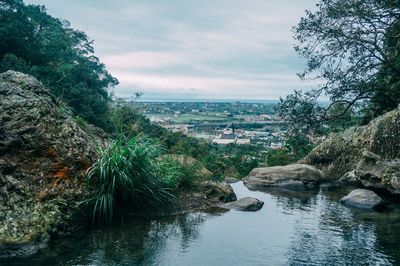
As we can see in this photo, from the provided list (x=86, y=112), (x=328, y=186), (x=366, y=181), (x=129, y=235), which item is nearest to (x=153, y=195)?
(x=129, y=235)

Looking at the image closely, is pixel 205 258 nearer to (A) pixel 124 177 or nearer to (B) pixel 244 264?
(B) pixel 244 264

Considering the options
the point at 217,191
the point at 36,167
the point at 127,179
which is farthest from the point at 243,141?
the point at 36,167

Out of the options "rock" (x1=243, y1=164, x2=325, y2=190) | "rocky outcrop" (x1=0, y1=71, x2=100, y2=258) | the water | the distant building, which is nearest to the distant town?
the distant building

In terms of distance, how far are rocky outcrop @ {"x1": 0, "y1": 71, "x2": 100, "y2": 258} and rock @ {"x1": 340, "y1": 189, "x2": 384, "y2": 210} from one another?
21.9 ft

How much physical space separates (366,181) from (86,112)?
18.7 metres

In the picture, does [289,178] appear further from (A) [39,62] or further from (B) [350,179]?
(A) [39,62]

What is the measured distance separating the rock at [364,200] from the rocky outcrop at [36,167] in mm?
6687

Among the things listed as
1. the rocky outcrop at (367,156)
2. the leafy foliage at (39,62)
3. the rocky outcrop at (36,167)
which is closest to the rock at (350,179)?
the rocky outcrop at (367,156)

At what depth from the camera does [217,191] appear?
36.3 feet

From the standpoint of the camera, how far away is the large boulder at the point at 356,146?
41.8 feet

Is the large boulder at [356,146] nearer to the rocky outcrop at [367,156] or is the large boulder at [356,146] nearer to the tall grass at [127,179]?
the rocky outcrop at [367,156]

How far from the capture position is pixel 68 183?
8266 mm

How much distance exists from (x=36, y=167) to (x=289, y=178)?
873cm

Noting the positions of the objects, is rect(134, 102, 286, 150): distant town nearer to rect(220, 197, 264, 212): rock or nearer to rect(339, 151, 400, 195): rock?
rect(339, 151, 400, 195): rock
